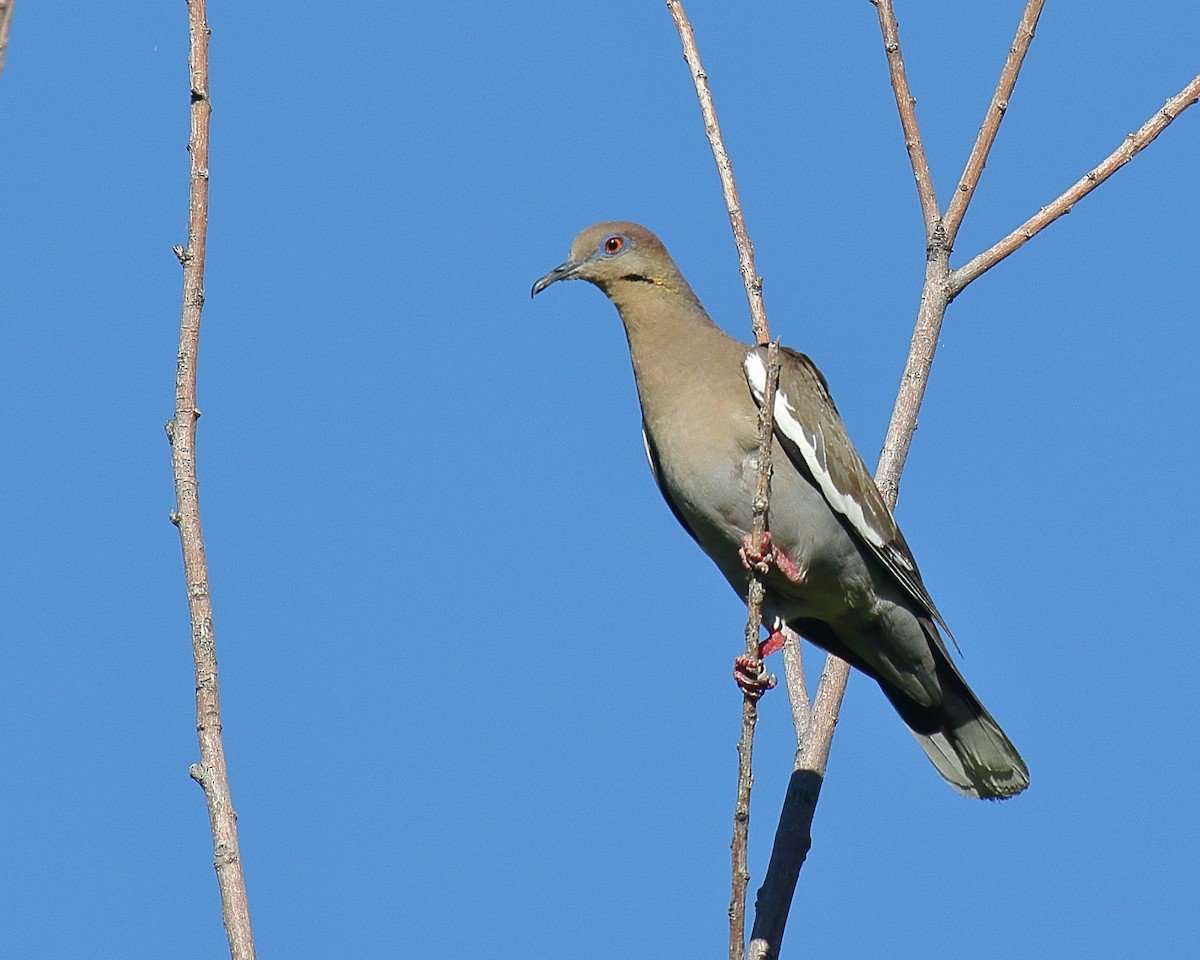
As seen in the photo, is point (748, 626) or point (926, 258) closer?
point (748, 626)

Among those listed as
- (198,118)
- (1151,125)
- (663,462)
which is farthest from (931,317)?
(198,118)

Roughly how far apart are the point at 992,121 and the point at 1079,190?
363mm

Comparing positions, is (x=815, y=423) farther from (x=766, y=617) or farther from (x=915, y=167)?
(x=915, y=167)

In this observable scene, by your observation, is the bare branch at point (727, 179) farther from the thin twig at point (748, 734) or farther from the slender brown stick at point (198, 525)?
the slender brown stick at point (198, 525)

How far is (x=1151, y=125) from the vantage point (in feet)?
16.1

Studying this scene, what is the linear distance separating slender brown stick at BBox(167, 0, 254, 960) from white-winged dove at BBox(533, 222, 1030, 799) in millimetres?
2734

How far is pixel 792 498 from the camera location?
5.65 metres

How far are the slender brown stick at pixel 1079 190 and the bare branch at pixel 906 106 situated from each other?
7.4 inches

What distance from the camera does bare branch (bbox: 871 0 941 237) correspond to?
505 centimetres

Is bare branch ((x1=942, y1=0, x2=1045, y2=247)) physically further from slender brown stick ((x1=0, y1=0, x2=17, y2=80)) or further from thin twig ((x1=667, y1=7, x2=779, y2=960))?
slender brown stick ((x1=0, y1=0, x2=17, y2=80))

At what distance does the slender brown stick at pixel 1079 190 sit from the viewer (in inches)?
192

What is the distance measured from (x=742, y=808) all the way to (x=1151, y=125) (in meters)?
2.77

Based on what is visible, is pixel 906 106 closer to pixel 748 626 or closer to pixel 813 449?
pixel 813 449

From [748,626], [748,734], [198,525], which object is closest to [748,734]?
[748,734]
